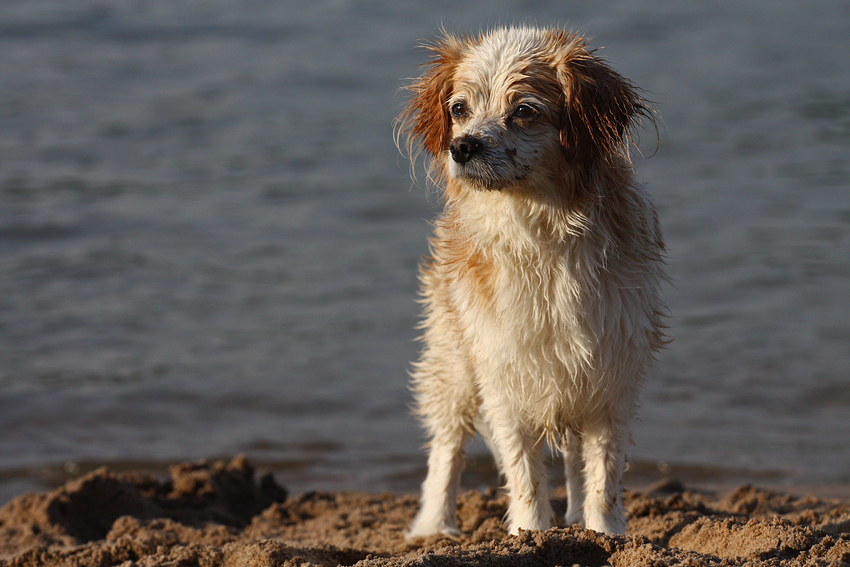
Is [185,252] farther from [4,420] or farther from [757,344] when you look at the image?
[757,344]

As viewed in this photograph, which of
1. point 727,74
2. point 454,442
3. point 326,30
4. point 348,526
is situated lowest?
point 348,526

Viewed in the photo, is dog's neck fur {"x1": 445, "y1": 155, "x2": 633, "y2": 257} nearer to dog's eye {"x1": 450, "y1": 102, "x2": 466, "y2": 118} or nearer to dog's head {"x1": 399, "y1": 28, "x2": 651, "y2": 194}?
dog's head {"x1": 399, "y1": 28, "x2": 651, "y2": 194}

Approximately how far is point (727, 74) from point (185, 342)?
9160 mm

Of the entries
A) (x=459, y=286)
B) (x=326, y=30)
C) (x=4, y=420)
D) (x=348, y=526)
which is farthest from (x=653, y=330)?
(x=326, y=30)

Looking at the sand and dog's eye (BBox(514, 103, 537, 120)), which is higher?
dog's eye (BBox(514, 103, 537, 120))

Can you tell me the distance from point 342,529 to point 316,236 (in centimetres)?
509

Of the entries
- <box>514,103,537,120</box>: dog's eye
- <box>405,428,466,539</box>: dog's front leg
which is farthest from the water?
<box>405,428,466,539</box>: dog's front leg

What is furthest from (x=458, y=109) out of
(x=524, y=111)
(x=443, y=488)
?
(x=443, y=488)

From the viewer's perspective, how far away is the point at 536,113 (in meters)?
3.55

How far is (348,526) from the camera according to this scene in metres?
4.97

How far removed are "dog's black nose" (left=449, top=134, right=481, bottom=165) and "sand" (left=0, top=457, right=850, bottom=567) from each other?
1.46 m

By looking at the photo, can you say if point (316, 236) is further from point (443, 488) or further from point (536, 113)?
point (536, 113)

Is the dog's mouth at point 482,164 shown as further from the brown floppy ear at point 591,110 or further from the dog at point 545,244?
the brown floppy ear at point 591,110

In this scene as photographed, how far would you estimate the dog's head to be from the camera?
138 inches
